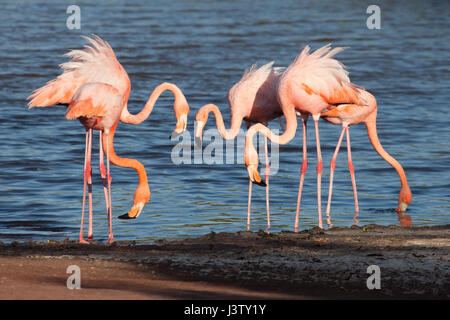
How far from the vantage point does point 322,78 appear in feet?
31.0

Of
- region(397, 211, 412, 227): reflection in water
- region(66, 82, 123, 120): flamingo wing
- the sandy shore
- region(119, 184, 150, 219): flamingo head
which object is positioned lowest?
the sandy shore

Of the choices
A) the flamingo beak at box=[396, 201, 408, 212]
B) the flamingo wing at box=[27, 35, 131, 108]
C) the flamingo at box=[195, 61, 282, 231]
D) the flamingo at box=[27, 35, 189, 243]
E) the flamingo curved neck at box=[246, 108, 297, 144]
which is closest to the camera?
the flamingo at box=[27, 35, 189, 243]

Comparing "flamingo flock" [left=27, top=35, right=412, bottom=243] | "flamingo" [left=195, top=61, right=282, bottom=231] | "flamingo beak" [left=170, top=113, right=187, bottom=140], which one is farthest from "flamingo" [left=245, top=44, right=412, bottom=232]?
"flamingo beak" [left=170, top=113, right=187, bottom=140]

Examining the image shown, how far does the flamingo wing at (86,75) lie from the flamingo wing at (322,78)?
191 cm

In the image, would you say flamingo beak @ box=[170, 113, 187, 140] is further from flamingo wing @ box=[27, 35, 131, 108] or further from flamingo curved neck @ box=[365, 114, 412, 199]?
flamingo curved neck @ box=[365, 114, 412, 199]

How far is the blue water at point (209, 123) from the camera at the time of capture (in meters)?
10.1

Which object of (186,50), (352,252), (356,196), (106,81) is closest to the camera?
(352,252)

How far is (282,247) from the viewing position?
7.70 metres

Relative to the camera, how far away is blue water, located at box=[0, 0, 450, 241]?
1009 cm

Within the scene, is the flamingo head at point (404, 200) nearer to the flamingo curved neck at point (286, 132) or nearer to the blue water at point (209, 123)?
the blue water at point (209, 123)

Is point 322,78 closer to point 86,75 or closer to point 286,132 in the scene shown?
point 286,132
